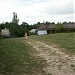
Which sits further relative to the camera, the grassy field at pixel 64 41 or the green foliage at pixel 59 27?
the green foliage at pixel 59 27

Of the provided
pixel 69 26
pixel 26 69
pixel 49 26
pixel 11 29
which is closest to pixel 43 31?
pixel 49 26

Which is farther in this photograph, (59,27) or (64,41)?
(59,27)

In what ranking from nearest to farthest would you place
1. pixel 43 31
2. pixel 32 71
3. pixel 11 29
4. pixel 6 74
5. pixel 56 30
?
pixel 6 74
pixel 32 71
pixel 11 29
pixel 56 30
pixel 43 31

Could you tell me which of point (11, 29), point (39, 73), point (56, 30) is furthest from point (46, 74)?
point (56, 30)

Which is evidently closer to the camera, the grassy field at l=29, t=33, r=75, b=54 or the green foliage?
the grassy field at l=29, t=33, r=75, b=54

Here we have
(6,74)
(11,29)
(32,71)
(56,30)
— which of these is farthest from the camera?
(56,30)

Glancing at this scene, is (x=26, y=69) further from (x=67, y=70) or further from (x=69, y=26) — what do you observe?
(x=69, y=26)

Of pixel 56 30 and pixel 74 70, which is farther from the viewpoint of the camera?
pixel 56 30

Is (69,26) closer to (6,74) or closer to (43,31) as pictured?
(43,31)

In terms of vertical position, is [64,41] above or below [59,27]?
below

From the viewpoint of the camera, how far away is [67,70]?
9.52 meters

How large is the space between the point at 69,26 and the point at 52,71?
91.5m

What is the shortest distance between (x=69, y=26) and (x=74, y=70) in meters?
91.3

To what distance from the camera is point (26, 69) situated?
31.9 feet
